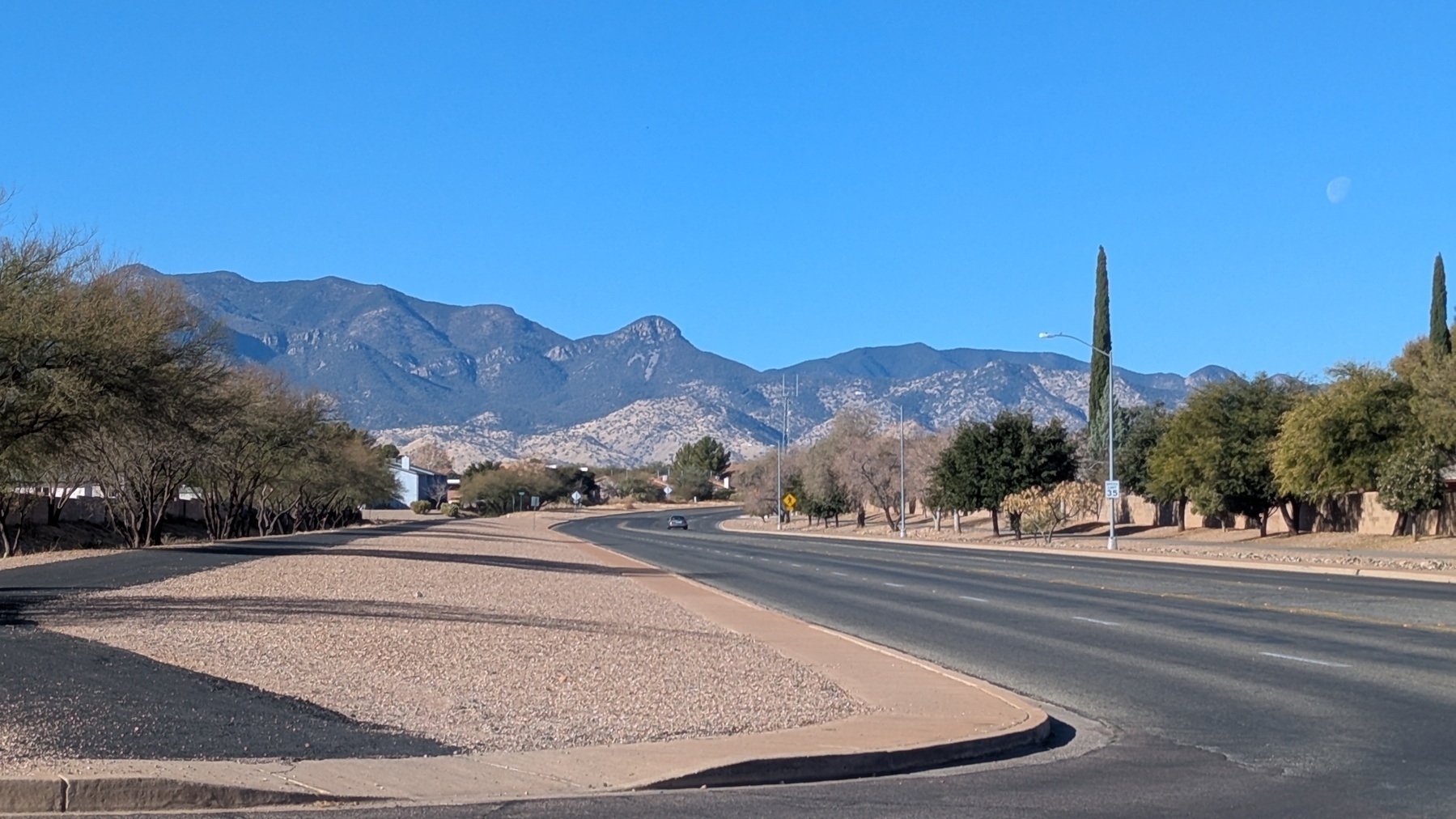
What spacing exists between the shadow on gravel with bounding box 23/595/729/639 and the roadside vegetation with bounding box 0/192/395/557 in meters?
7.31

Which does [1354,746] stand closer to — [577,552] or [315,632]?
[315,632]

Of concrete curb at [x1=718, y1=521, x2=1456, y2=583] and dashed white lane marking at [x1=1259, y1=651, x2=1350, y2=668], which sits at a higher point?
concrete curb at [x1=718, y1=521, x2=1456, y2=583]

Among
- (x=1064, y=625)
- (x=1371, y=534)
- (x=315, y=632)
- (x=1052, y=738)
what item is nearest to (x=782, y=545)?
→ (x=1371, y=534)

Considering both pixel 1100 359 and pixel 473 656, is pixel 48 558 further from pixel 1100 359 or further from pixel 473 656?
pixel 1100 359

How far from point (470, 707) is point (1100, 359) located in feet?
278

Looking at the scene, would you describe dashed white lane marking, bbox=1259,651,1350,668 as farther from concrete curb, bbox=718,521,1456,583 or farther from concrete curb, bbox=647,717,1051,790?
concrete curb, bbox=718,521,1456,583

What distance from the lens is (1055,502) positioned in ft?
236

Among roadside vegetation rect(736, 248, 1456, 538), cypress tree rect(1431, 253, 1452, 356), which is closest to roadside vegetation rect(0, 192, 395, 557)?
roadside vegetation rect(736, 248, 1456, 538)

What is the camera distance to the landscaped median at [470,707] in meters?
9.51

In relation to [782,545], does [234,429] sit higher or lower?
higher

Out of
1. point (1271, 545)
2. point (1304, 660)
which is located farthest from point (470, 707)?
point (1271, 545)

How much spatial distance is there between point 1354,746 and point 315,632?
40.1ft

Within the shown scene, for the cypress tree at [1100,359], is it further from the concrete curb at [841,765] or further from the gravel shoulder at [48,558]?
the concrete curb at [841,765]

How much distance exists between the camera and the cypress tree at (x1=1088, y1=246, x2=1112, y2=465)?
298ft
